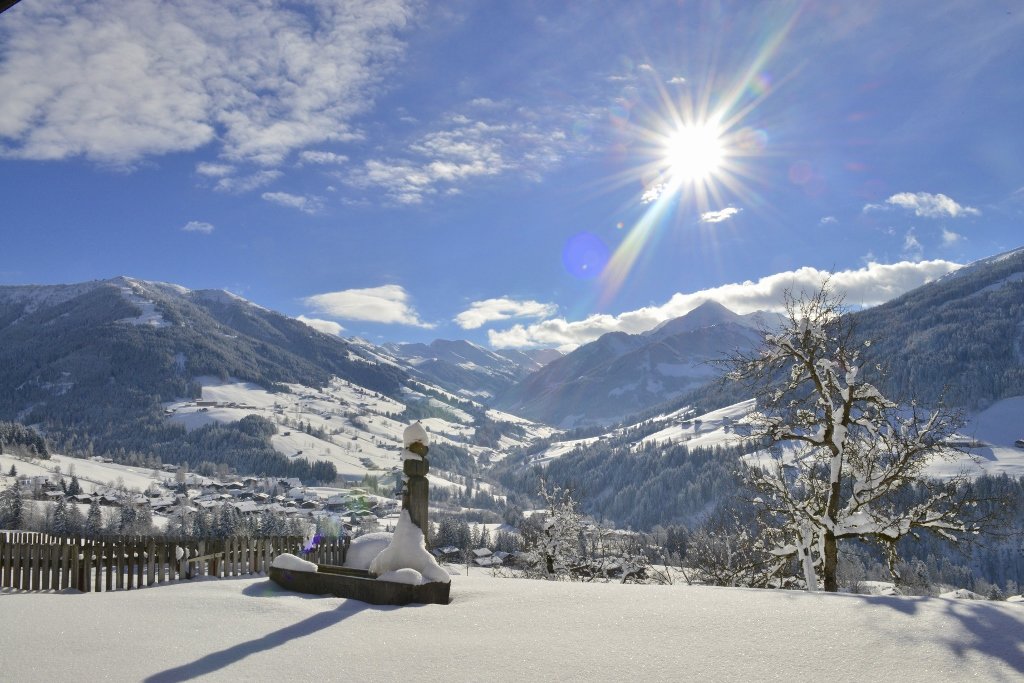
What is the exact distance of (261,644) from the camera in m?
8.08

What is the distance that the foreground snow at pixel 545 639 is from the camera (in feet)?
21.3

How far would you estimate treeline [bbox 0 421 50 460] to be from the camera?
16838cm

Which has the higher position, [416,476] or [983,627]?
[416,476]

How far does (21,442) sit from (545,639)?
213 m

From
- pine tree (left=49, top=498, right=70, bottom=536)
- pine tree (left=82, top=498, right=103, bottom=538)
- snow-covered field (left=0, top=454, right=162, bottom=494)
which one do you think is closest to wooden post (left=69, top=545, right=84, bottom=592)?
pine tree (left=82, top=498, right=103, bottom=538)

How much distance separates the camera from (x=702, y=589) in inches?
439

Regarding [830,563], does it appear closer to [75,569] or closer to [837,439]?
[837,439]

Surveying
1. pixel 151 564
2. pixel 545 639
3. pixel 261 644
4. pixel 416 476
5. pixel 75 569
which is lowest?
pixel 75 569

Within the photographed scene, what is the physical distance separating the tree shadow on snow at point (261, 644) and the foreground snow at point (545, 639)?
3 centimetres

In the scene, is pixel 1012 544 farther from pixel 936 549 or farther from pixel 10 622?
pixel 10 622

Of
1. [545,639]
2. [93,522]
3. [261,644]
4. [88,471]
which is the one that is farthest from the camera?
[88,471]

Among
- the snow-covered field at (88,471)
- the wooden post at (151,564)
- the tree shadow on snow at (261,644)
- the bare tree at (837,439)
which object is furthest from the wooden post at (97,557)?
the snow-covered field at (88,471)

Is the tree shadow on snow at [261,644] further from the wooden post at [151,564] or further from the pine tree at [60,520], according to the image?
the pine tree at [60,520]

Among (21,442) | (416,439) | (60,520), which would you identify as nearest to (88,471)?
(21,442)
